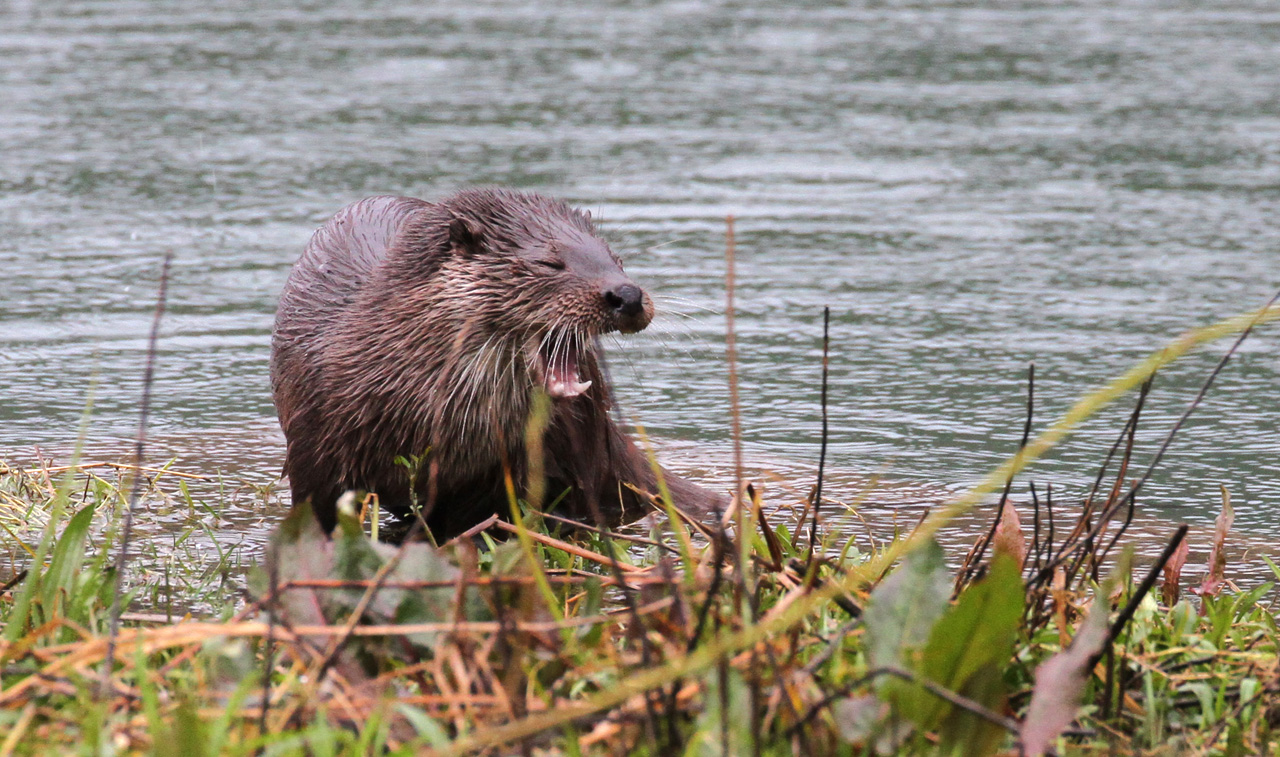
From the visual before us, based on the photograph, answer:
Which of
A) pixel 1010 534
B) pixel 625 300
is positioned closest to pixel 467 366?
pixel 625 300

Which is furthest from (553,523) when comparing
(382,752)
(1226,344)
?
(1226,344)

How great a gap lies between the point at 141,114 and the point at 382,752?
27.3 ft

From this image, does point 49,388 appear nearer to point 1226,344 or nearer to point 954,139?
point 1226,344

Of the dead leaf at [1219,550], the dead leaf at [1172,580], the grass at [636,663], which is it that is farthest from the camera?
the dead leaf at [1172,580]

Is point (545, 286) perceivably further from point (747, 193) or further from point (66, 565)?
point (747, 193)

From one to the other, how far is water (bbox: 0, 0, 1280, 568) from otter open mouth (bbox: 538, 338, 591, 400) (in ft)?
0.79

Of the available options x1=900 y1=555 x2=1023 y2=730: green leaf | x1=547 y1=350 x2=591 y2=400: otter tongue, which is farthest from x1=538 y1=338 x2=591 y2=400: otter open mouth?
x1=900 y1=555 x2=1023 y2=730: green leaf

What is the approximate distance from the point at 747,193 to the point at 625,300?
179 inches

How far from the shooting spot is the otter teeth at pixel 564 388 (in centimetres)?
374

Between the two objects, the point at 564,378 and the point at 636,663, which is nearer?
the point at 636,663

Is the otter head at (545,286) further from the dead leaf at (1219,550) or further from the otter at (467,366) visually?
the dead leaf at (1219,550)

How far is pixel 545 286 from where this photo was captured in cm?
381

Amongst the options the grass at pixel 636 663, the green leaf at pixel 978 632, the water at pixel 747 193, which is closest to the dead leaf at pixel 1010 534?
the grass at pixel 636 663

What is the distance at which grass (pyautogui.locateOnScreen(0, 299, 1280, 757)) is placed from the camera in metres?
2.16
